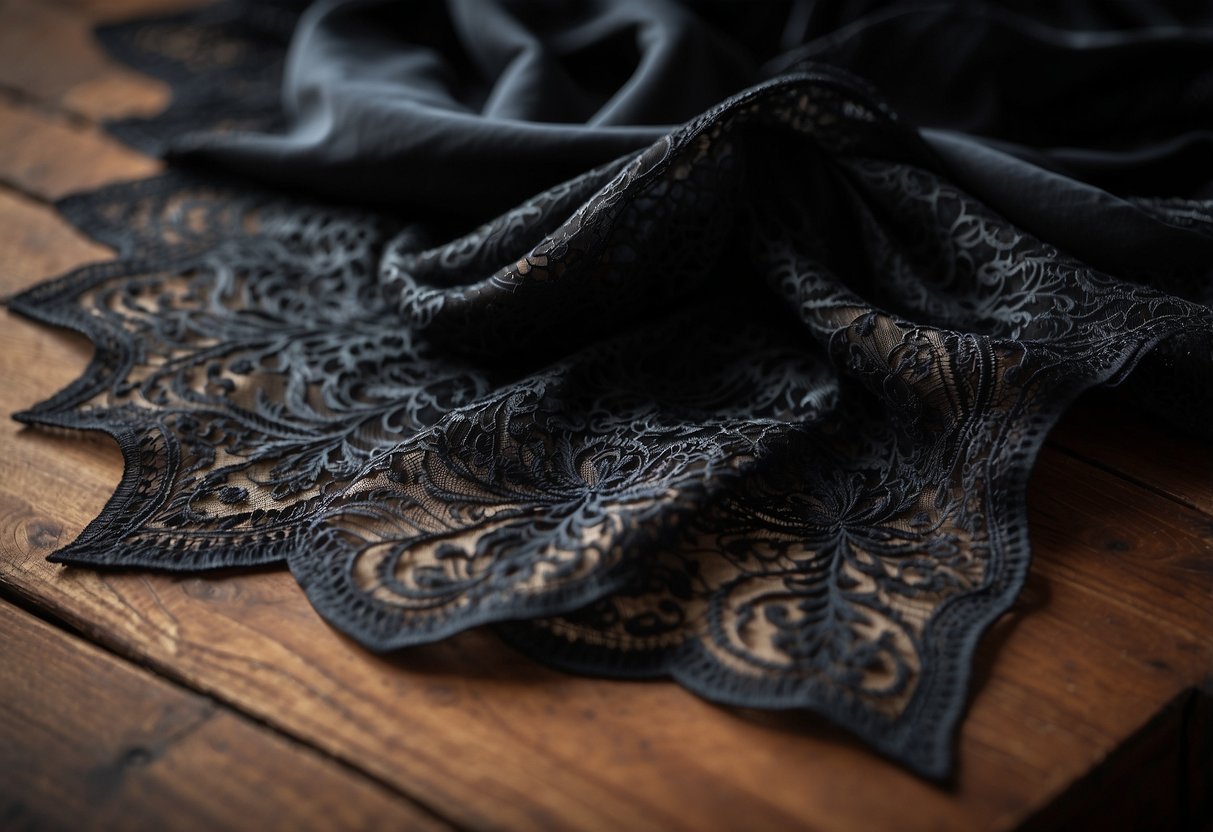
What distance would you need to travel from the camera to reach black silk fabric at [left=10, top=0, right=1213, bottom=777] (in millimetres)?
678

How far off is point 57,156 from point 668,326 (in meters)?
0.83

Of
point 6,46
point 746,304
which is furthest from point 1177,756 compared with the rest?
point 6,46

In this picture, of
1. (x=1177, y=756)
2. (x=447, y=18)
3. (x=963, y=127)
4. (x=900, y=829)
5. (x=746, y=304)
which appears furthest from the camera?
(x=447, y=18)

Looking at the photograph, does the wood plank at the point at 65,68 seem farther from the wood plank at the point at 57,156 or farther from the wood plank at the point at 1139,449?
the wood plank at the point at 1139,449

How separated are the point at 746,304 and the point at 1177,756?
474mm

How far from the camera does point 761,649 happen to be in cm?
65

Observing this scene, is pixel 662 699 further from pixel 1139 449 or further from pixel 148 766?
pixel 1139 449

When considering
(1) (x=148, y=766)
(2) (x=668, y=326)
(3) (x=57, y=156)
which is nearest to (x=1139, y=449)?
(2) (x=668, y=326)

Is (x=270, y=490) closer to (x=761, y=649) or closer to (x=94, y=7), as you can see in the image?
(x=761, y=649)

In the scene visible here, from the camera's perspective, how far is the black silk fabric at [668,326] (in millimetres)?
678

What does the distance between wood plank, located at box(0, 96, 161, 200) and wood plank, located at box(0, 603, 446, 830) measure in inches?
28.6

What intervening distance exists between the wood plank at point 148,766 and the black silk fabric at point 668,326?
86 mm

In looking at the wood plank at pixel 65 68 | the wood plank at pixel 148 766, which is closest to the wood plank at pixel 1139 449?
the wood plank at pixel 148 766

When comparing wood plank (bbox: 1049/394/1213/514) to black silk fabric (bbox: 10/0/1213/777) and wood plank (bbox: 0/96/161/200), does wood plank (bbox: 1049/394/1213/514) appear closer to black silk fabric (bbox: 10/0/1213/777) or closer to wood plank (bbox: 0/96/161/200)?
black silk fabric (bbox: 10/0/1213/777)
